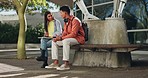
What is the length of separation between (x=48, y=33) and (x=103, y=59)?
1673 mm

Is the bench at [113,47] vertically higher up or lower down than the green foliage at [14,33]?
lower down

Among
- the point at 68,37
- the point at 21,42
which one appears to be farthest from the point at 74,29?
the point at 21,42

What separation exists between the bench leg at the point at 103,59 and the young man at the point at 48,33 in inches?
31.9

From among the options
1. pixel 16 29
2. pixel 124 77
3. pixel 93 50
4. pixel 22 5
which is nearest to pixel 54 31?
pixel 93 50

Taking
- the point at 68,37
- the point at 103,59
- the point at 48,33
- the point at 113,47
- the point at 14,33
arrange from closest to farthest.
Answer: the point at 113,47
the point at 68,37
the point at 103,59
the point at 48,33
the point at 14,33

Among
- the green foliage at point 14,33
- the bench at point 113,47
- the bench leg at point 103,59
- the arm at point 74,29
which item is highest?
the green foliage at point 14,33

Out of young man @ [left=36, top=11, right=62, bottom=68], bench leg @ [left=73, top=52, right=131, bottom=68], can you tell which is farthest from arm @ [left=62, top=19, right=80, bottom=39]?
bench leg @ [left=73, top=52, right=131, bottom=68]

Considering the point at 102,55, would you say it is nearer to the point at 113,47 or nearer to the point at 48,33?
the point at 113,47

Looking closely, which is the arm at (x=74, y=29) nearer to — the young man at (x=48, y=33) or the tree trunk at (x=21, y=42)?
the young man at (x=48, y=33)

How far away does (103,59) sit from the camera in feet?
28.0

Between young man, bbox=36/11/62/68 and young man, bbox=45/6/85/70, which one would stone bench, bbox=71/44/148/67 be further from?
young man, bbox=36/11/62/68

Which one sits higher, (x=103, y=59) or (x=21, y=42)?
(x=21, y=42)

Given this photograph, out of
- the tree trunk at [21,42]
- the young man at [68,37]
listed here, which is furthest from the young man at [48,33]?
the tree trunk at [21,42]

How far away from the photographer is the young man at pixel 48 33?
8.80 meters
